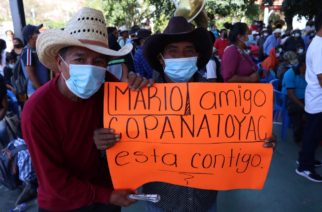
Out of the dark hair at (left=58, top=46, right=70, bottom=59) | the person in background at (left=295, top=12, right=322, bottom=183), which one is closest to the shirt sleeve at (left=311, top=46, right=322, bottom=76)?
the person in background at (left=295, top=12, right=322, bottom=183)

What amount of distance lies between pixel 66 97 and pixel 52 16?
369 feet

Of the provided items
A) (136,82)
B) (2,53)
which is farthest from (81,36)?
(2,53)

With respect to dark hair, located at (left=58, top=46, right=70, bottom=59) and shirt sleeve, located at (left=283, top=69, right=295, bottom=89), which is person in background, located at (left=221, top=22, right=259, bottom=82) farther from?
dark hair, located at (left=58, top=46, right=70, bottom=59)

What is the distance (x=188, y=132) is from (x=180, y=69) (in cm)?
39

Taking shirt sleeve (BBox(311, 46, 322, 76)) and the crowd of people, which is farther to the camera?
shirt sleeve (BBox(311, 46, 322, 76))

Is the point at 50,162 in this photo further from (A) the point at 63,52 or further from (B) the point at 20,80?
(B) the point at 20,80

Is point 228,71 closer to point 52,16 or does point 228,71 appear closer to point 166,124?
point 166,124

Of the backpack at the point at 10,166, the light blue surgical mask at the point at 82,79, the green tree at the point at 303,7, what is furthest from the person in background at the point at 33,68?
the green tree at the point at 303,7

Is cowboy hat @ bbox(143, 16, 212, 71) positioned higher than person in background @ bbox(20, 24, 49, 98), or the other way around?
cowboy hat @ bbox(143, 16, 212, 71)

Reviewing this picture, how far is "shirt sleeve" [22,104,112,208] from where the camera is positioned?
1.35 meters

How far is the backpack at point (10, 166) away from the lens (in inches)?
121

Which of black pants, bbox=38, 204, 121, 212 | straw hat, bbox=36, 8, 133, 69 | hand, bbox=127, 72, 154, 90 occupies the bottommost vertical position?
black pants, bbox=38, 204, 121, 212

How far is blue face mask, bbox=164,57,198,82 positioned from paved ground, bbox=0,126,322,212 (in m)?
1.68

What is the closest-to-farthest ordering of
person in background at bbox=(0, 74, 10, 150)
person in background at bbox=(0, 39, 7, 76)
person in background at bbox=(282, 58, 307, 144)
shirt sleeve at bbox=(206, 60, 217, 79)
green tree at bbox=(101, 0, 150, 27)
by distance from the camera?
person in background at bbox=(0, 74, 10, 150), person in background at bbox=(282, 58, 307, 144), shirt sleeve at bbox=(206, 60, 217, 79), person in background at bbox=(0, 39, 7, 76), green tree at bbox=(101, 0, 150, 27)
